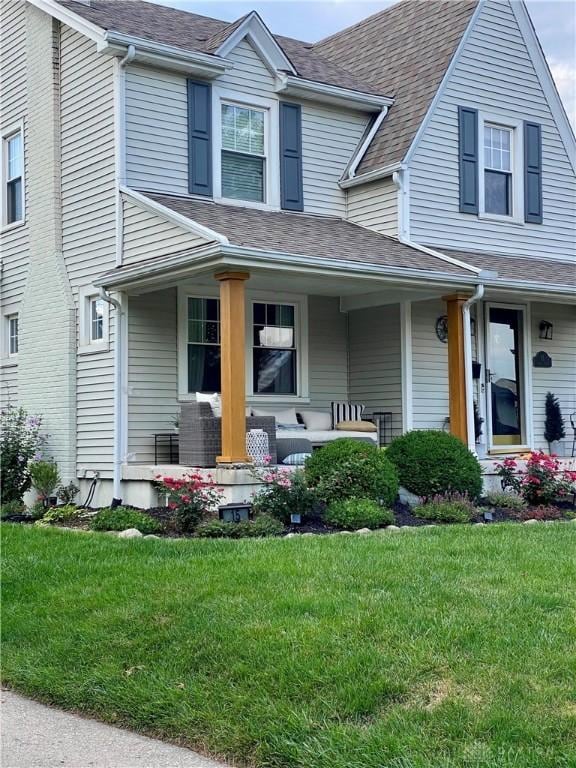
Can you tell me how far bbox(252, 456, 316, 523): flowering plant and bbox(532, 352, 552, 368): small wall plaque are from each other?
273 inches

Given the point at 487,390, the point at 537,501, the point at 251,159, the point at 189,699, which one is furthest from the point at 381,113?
the point at 189,699

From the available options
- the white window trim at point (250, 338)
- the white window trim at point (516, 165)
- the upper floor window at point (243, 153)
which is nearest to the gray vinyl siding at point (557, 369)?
the white window trim at point (516, 165)

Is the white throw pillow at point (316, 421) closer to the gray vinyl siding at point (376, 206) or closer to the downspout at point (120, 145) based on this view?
the gray vinyl siding at point (376, 206)

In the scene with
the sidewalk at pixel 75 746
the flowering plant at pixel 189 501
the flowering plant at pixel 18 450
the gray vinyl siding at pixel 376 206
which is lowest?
the sidewalk at pixel 75 746

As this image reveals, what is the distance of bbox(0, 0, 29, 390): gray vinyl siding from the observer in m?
14.8

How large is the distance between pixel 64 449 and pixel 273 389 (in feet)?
9.98

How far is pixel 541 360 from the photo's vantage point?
15.6m

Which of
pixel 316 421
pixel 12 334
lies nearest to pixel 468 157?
pixel 316 421

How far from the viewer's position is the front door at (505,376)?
591 inches

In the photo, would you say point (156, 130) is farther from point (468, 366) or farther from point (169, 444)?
point (468, 366)

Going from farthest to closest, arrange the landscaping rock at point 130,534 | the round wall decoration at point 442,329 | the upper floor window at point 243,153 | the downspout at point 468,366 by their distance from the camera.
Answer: the round wall decoration at point 442,329 < the upper floor window at point 243,153 < the downspout at point 468,366 < the landscaping rock at point 130,534

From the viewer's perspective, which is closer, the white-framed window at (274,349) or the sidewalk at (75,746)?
the sidewalk at (75,746)

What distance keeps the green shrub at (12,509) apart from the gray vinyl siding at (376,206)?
6386mm

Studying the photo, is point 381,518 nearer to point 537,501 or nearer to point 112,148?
point 537,501
